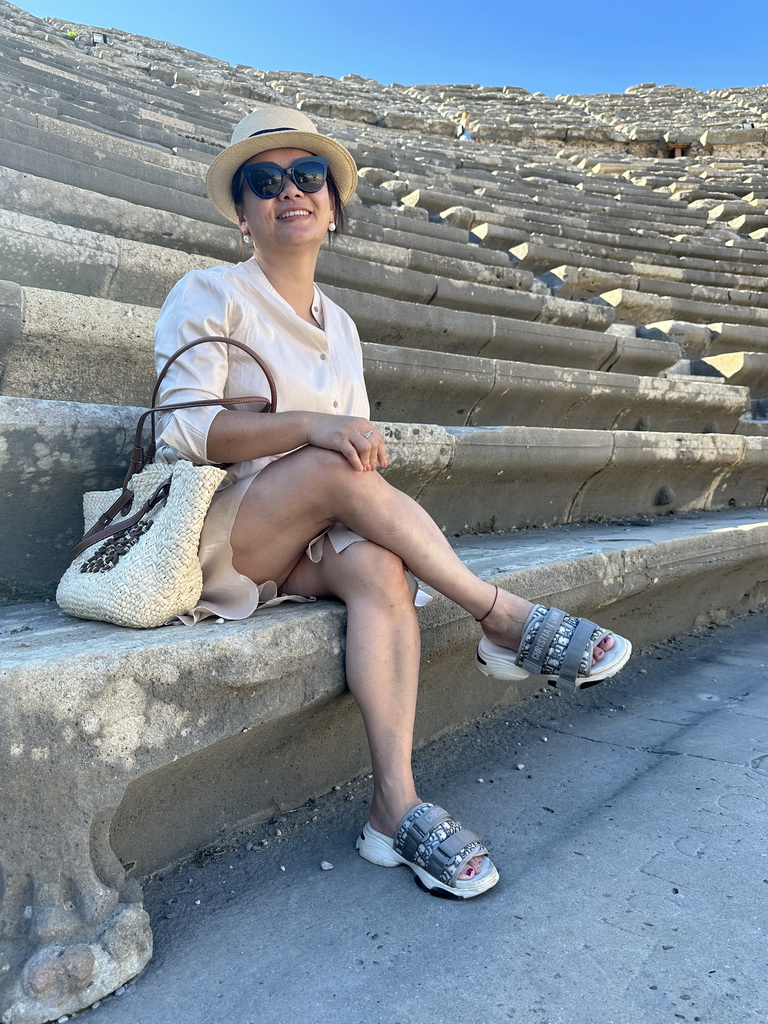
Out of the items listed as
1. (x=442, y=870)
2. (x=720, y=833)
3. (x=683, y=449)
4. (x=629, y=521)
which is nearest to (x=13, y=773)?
(x=442, y=870)

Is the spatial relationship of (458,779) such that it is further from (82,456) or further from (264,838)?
(82,456)

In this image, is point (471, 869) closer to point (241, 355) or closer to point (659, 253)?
point (241, 355)

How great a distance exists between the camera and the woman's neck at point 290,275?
73.2 inches

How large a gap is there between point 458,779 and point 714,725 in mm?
782

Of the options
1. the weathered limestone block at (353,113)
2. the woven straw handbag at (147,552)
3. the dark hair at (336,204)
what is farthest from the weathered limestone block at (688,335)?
the weathered limestone block at (353,113)

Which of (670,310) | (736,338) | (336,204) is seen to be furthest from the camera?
(670,310)

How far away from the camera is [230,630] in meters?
1.38

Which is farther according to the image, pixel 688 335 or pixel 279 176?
pixel 688 335

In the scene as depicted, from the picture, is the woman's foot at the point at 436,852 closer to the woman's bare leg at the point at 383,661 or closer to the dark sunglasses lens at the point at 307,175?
the woman's bare leg at the point at 383,661

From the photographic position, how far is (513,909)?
1322mm

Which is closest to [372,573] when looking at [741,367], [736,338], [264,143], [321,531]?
[321,531]

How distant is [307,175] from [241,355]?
0.47m

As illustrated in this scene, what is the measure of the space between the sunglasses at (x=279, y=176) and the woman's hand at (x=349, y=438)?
618 mm

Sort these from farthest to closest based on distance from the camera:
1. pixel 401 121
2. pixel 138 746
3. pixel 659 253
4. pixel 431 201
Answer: pixel 401 121, pixel 659 253, pixel 431 201, pixel 138 746
